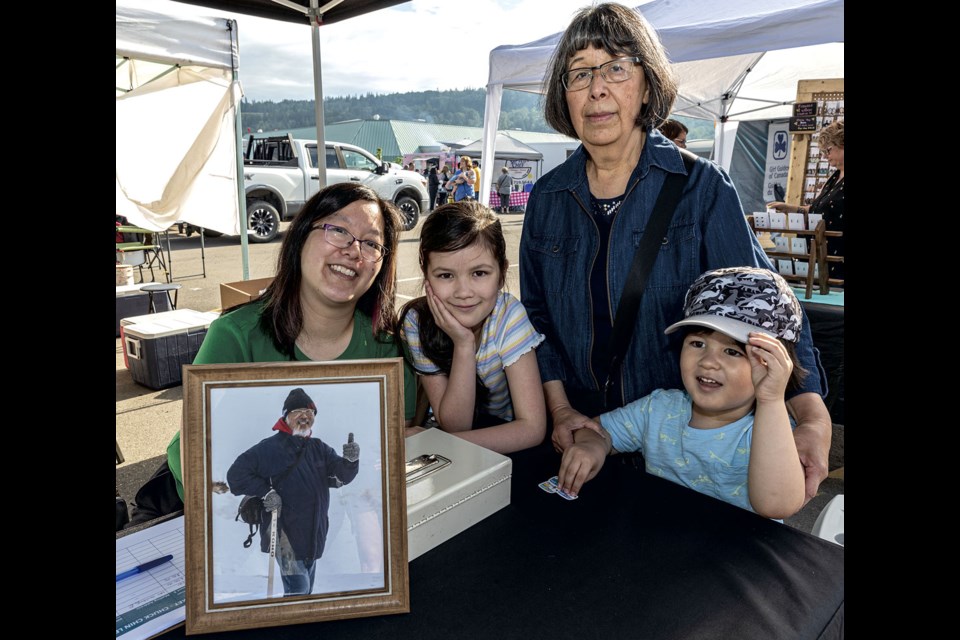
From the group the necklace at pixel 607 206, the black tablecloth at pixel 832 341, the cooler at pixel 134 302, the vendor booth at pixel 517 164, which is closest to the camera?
the necklace at pixel 607 206

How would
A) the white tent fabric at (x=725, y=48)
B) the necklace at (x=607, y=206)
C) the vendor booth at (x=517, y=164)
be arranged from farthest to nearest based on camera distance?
the vendor booth at (x=517, y=164), the white tent fabric at (x=725, y=48), the necklace at (x=607, y=206)

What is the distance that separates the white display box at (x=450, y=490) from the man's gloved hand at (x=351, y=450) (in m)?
0.15

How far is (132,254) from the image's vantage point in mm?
6574

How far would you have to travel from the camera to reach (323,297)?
160 cm

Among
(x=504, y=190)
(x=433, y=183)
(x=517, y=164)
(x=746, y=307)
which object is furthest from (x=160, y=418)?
(x=517, y=164)

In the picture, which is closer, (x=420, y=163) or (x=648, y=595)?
(x=648, y=595)

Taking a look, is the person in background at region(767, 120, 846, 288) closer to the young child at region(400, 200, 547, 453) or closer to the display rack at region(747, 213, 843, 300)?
the display rack at region(747, 213, 843, 300)

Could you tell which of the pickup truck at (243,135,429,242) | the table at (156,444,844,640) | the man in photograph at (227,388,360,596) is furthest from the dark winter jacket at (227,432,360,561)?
the pickup truck at (243,135,429,242)

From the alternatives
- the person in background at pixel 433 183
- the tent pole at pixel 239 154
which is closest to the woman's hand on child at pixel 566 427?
the tent pole at pixel 239 154

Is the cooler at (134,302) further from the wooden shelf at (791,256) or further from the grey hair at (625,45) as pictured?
the wooden shelf at (791,256)

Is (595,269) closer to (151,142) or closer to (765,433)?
(765,433)

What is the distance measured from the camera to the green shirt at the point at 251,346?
1482 mm
